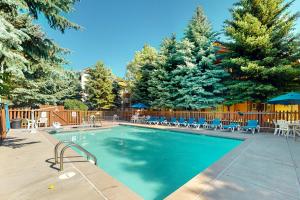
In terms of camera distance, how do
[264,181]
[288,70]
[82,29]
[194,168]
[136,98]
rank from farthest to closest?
[136,98] < [288,70] < [82,29] < [194,168] < [264,181]

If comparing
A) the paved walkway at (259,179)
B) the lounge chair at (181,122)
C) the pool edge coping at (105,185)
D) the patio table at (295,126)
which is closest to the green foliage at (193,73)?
the lounge chair at (181,122)

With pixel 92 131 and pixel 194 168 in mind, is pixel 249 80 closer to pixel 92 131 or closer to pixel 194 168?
pixel 194 168

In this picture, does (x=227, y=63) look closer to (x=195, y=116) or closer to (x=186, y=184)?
(x=195, y=116)

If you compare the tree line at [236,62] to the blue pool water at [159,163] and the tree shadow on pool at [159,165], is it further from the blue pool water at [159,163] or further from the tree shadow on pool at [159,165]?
the tree shadow on pool at [159,165]

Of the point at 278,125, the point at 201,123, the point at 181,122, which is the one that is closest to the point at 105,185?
the point at 278,125

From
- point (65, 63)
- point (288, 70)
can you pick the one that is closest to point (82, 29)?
point (65, 63)

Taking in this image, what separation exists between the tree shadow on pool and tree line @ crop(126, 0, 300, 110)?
786cm

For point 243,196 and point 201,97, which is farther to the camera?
point 201,97

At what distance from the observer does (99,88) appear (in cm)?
2852

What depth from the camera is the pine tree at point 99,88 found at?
28.2 metres

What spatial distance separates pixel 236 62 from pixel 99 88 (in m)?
20.7

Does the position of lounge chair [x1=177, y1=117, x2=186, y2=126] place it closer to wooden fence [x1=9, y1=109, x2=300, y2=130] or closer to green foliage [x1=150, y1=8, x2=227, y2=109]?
wooden fence [x1=9, y1=109, x2=300, y2=130]

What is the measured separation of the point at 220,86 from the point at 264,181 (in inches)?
516

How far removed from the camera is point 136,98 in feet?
75.7
